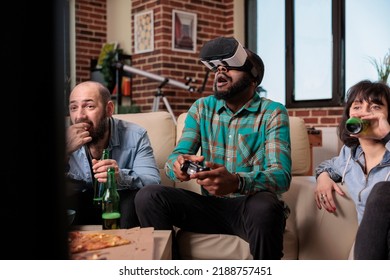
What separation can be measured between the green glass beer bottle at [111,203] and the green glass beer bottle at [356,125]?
0.52 metres

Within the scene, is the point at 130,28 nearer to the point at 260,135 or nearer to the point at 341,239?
the point at 260,135

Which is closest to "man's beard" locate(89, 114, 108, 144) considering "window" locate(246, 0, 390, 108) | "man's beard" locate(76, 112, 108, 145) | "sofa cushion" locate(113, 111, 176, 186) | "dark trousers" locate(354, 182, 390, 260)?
"man's beard" locate(76, 112, 108, 145)

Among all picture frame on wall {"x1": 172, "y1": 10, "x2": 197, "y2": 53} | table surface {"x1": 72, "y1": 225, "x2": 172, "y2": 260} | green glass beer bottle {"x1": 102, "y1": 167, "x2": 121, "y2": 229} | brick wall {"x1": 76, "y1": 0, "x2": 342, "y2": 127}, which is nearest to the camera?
table surface {"x1": 72, "y1": 225, "x2": 172, "y2": 260}

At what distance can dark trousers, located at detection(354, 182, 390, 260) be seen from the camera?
81cm

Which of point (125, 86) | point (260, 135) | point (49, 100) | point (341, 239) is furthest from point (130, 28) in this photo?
point (49, 100)

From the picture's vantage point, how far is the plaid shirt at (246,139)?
107 cm

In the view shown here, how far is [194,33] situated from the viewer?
9.94 feet

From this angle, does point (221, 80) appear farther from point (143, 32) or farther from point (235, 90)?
point (143, 32)

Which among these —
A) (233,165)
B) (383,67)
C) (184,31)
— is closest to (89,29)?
(184,31)

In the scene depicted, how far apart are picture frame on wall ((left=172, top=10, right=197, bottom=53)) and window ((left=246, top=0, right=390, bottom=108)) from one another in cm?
46

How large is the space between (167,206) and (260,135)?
0.30m

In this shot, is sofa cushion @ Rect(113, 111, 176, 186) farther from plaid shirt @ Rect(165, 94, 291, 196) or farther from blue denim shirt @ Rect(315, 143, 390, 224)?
blue denim shirt @ Rect(315, 143, 390, 224)

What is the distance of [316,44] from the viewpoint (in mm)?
2891

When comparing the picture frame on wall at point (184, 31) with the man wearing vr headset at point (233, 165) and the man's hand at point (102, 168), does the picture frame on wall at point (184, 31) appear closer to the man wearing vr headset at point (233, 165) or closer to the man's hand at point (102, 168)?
the man wearing vr headset at point (233, 165)
